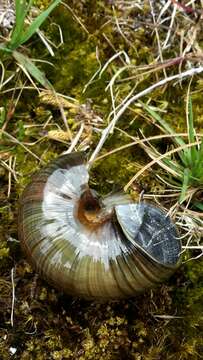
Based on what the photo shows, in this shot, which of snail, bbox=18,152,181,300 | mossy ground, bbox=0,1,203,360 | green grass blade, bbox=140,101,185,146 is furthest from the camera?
green grass blade, bbox=140,101,185,146

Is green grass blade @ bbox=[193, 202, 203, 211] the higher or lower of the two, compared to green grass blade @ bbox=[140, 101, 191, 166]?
lower

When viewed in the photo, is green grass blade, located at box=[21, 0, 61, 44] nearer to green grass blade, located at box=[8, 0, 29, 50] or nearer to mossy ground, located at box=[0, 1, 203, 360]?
green grass blade, located at box=[8, 0, 29, 50]

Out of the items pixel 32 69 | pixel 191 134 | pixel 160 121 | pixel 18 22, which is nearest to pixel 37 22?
pixel 18 22

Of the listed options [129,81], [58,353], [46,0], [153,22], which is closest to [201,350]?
[58,353]

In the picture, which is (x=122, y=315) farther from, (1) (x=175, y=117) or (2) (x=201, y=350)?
(1) (x=175, y=117)

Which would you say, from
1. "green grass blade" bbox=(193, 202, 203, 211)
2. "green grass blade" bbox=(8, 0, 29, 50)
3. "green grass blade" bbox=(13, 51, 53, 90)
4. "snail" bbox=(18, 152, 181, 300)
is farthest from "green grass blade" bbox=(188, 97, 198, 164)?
"green grass blade" bbox=(8, 0, 29, 50)
